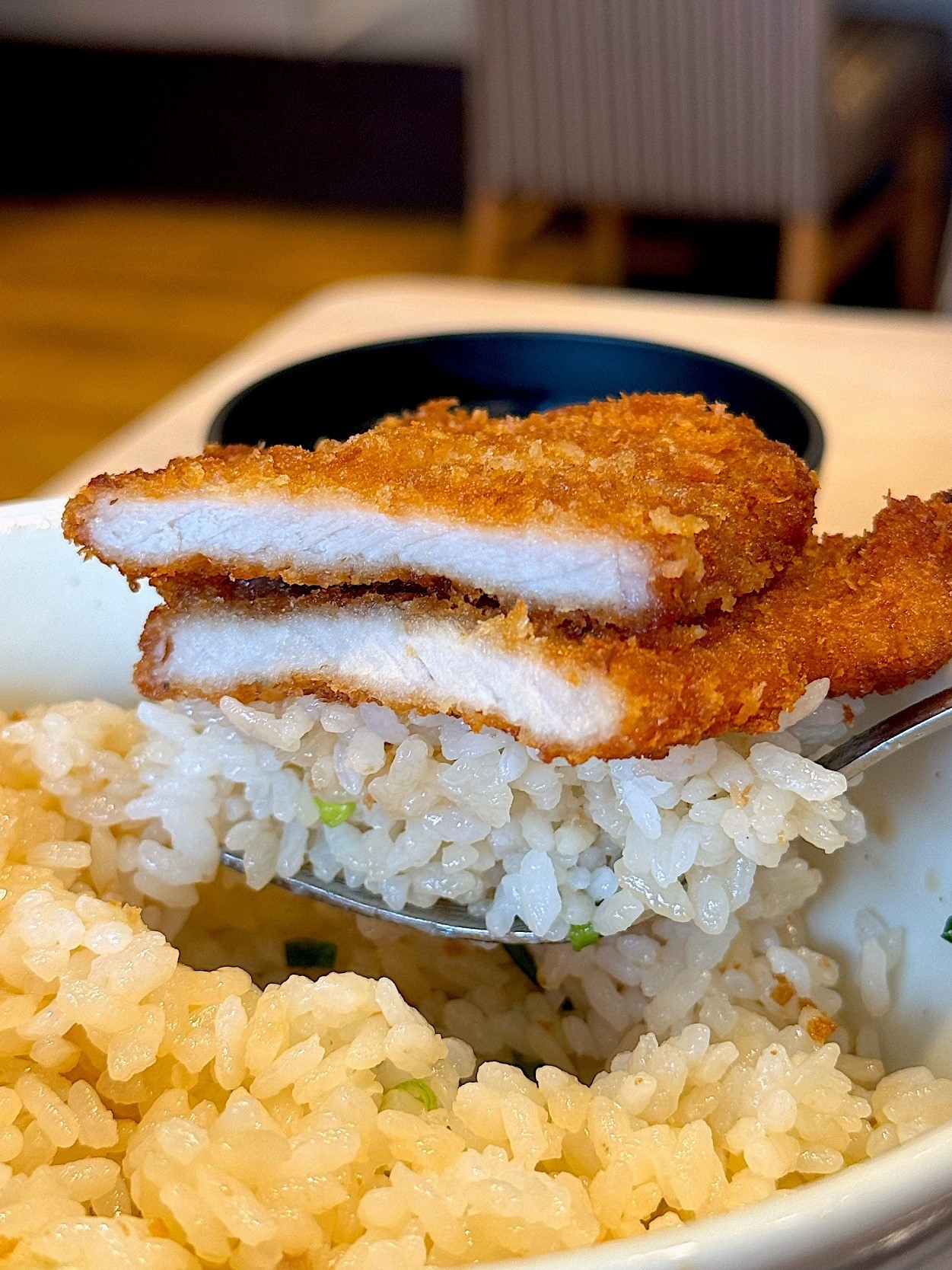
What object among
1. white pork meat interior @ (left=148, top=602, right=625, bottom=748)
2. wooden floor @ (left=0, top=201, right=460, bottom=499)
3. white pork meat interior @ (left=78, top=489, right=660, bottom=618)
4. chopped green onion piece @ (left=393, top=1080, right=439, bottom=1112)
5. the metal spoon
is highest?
white pork meat interior @ (left=78, top=489, right=660, bottom=618)

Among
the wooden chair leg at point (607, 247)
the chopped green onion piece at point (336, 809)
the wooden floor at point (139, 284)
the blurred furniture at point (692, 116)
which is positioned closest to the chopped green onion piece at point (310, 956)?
the chopped green onion piece at point (336, 809)

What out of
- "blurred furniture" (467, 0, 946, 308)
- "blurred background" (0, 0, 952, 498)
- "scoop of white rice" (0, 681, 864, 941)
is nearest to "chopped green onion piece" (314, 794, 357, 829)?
"scoop of white rice" (0, 681, 864, 941)

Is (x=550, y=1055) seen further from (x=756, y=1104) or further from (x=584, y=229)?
(x=584, y=229)

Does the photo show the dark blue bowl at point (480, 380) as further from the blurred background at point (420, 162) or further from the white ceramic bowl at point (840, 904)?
the blurred background at point (420, 162)

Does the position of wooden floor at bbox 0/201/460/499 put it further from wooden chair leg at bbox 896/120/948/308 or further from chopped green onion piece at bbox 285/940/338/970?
chopped green onion piece at bbox 285/940/338/970

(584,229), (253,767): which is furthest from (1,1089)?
(584,229)

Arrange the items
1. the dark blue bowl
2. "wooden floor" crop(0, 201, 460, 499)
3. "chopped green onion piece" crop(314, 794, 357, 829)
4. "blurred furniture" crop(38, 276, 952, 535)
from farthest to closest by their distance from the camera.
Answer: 1. "wooden floor" crop(0, 201, 460, 499)
2. "blurred furniture" crop(38, 276, 952, 535)
3. the dark blue bowl
4. "chopped green onion piece" crop(314, 794, 357, 829)
